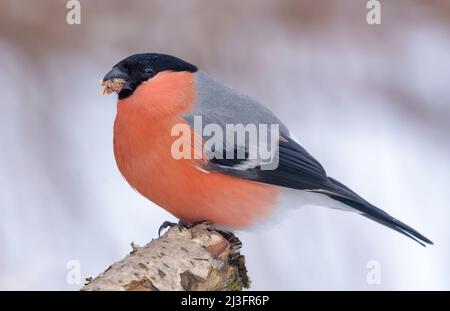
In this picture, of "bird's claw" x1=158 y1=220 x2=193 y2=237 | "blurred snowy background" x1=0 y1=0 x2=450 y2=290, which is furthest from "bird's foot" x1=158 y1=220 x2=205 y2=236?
"blurred snowy background" x1=0 y1=0 x2=450 y2=290

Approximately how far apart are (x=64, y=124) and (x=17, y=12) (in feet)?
1.40

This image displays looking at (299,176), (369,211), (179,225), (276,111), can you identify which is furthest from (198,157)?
(276,111)

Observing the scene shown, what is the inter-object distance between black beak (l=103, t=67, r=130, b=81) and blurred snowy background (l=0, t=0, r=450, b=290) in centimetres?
70

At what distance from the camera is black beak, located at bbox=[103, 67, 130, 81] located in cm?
204

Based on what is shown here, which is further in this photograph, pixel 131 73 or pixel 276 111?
pixel 276 111

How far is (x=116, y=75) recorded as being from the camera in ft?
6.71

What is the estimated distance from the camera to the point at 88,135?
2.85 metres

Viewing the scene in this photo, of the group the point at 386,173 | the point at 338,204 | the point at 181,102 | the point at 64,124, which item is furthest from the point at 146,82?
the point at 386,173

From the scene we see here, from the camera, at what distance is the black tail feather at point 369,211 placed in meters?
2.11

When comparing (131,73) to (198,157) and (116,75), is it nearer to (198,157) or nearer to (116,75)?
(116,75)

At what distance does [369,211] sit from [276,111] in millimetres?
877

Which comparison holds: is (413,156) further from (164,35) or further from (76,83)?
(76,83)

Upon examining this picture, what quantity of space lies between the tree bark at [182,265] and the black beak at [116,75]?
0.43m

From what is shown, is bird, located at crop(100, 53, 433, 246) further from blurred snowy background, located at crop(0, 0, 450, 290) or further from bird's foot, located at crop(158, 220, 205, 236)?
blurred snowy background, located at crop(0, 0, 450, 290)
